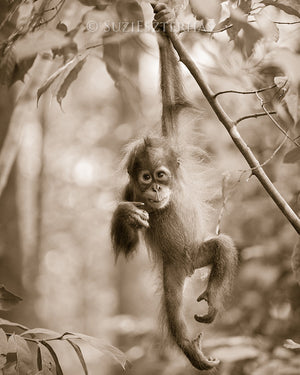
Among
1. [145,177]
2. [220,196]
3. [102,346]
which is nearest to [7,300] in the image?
[102,346]

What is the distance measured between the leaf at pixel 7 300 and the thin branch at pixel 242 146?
36.0 inches

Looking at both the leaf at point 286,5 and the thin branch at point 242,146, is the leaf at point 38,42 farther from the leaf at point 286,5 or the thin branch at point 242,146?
the leaf at point 286,5

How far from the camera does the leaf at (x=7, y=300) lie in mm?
1936

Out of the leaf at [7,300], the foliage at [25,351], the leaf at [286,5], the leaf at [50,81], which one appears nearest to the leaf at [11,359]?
the foliage at [25,351]

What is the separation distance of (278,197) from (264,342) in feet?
5.70

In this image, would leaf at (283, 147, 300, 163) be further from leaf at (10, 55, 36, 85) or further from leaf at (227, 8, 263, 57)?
leaf at (10, 55, 36, 85)

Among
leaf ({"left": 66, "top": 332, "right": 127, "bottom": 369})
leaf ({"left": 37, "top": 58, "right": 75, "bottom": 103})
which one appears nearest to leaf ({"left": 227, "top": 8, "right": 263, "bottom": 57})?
leaf ({"left": 37, "top": 58, "right": 75, "bottom": 103})

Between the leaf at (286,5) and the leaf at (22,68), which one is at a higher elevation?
the leaf at (286,5)

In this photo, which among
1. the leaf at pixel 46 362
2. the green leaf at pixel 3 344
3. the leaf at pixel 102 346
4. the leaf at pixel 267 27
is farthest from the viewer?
the leaf at pixel 267 27

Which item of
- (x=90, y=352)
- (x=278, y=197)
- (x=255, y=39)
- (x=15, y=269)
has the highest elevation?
(x=255, y=39)

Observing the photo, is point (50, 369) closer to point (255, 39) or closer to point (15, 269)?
point (255, 39)

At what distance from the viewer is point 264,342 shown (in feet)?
11.2

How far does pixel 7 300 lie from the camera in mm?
1946

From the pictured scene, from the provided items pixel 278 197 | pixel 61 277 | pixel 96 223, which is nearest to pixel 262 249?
pixel 278 197
